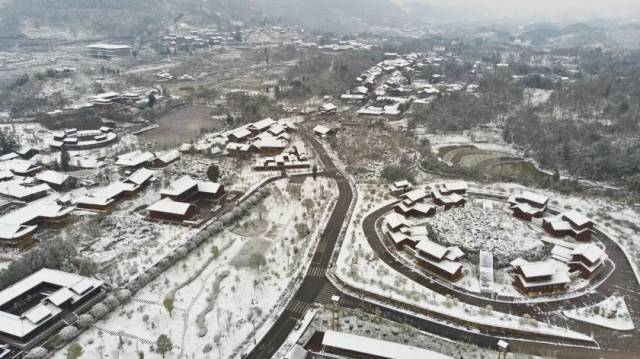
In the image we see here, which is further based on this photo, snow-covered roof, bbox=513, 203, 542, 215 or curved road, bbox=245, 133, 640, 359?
snow-covered roof, bbox=513, 203, 542, 215

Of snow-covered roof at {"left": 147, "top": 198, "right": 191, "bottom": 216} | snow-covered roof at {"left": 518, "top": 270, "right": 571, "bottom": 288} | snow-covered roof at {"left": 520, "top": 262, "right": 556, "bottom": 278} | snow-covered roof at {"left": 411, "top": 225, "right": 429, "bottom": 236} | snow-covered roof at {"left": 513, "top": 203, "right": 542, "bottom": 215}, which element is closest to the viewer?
snow-covered roof at {"left": 518, "top": 270, "right": 571, "bottom": 288}

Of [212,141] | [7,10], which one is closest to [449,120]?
[212,141]

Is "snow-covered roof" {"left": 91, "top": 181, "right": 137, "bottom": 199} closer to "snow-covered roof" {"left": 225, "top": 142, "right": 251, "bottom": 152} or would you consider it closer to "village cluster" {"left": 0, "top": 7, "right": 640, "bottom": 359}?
"village cluster" {"left": 0, "top": 7, "right": 640, "bottom": 359}

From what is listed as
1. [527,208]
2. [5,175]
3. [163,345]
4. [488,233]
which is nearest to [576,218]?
[527,208]

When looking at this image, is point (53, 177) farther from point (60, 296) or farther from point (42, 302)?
point (60, 296)

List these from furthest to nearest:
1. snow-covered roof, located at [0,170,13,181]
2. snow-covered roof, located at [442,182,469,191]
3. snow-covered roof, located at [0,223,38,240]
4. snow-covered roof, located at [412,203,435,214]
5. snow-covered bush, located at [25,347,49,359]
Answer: snow-covered roof, located at [0,170,13,181] < snow-covered roof, located at [442,182,469,191] < snow-covered roof, located at [412,203,435,214] < snow-covered roof, located at [0,223,38,240] < snow-covered bush, located at [25,347,49,359]

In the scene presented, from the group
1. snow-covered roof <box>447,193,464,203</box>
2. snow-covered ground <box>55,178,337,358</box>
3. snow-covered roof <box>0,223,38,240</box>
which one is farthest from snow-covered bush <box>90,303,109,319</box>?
snow-covered roof <box>447,193,464,203</box>

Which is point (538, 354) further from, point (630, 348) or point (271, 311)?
point (271, 311)
